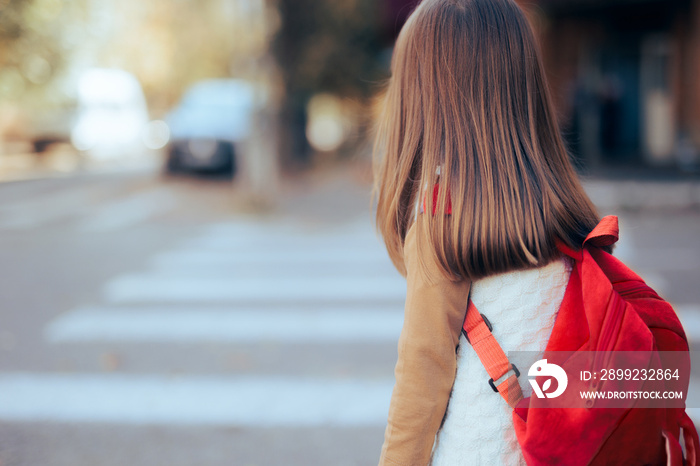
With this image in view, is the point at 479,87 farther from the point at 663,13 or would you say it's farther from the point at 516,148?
the point at 663,13

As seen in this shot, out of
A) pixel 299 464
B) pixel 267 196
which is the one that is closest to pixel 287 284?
pixel 299 464

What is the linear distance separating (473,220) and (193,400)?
312cm

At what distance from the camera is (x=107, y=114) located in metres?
21.3

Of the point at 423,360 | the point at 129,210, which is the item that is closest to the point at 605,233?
the point at 423,360

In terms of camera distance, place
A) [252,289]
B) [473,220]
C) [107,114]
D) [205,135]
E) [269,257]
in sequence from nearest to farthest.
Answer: [473,220], [252,289], [269,257], [205,135], [107,114]

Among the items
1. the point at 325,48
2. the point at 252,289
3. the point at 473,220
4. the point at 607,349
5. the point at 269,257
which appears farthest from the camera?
the point at 325,48

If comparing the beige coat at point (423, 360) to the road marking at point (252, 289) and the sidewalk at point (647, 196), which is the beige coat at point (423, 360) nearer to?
the road marking at point (252, 289)

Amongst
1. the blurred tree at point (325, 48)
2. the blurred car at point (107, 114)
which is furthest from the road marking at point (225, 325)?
the blurred car at point (107, 114)

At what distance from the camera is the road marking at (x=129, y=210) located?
9898 millimetres

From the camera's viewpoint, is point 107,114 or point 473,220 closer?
point 473,220

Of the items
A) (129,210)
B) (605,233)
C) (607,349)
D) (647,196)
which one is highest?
(605,233)

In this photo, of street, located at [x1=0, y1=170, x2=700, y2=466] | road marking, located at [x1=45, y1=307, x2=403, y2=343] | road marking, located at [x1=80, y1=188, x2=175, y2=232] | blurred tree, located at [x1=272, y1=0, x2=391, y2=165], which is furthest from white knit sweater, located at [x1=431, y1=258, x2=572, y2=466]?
blurred tree, located at [x1=272, y1=0, x2=391, y2=165]

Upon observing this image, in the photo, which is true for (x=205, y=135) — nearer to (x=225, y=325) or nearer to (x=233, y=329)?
(x=225, y=325)

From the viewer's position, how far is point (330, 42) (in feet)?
52.0
